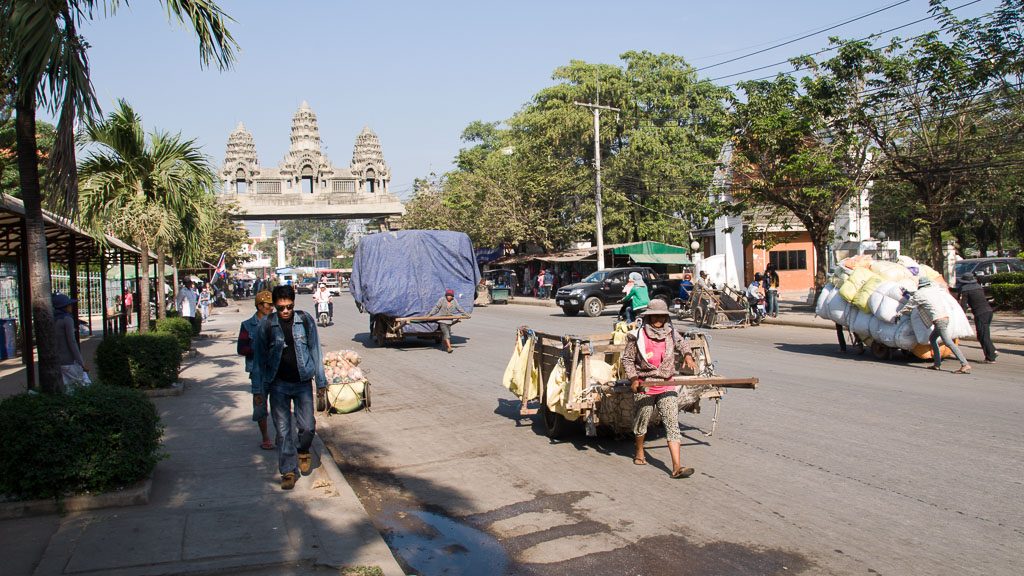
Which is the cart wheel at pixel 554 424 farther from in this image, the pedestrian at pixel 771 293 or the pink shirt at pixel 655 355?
the pedestrian at pixel 771 293

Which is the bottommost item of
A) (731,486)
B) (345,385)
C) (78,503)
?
(731,486)

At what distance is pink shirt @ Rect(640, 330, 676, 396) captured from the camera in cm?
721

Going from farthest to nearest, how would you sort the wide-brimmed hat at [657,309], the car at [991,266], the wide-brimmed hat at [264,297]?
the car at [991,266]
the wide-brimmed hat at [264,297]
the wide-brimmed hat at [657,309]

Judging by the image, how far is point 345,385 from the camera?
1099cm

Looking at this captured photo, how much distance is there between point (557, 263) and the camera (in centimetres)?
5094

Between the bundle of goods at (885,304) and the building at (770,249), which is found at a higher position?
the building at (770,249)

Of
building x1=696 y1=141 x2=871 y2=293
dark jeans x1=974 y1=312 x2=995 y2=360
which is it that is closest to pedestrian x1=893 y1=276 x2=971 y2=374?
dark jeans x1=974 y1=312 x2=995 y2=360

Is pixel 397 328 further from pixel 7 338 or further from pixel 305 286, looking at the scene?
pixel 305 286

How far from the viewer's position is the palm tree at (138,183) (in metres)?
14.1

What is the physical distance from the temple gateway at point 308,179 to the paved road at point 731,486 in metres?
53.2

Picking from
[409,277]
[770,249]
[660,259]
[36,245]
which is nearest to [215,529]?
[36,245]

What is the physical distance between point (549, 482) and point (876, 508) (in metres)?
2.60

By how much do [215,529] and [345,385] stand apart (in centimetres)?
532

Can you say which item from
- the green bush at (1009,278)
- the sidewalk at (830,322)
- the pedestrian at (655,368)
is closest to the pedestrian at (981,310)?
the sidewalk at (830,322)
